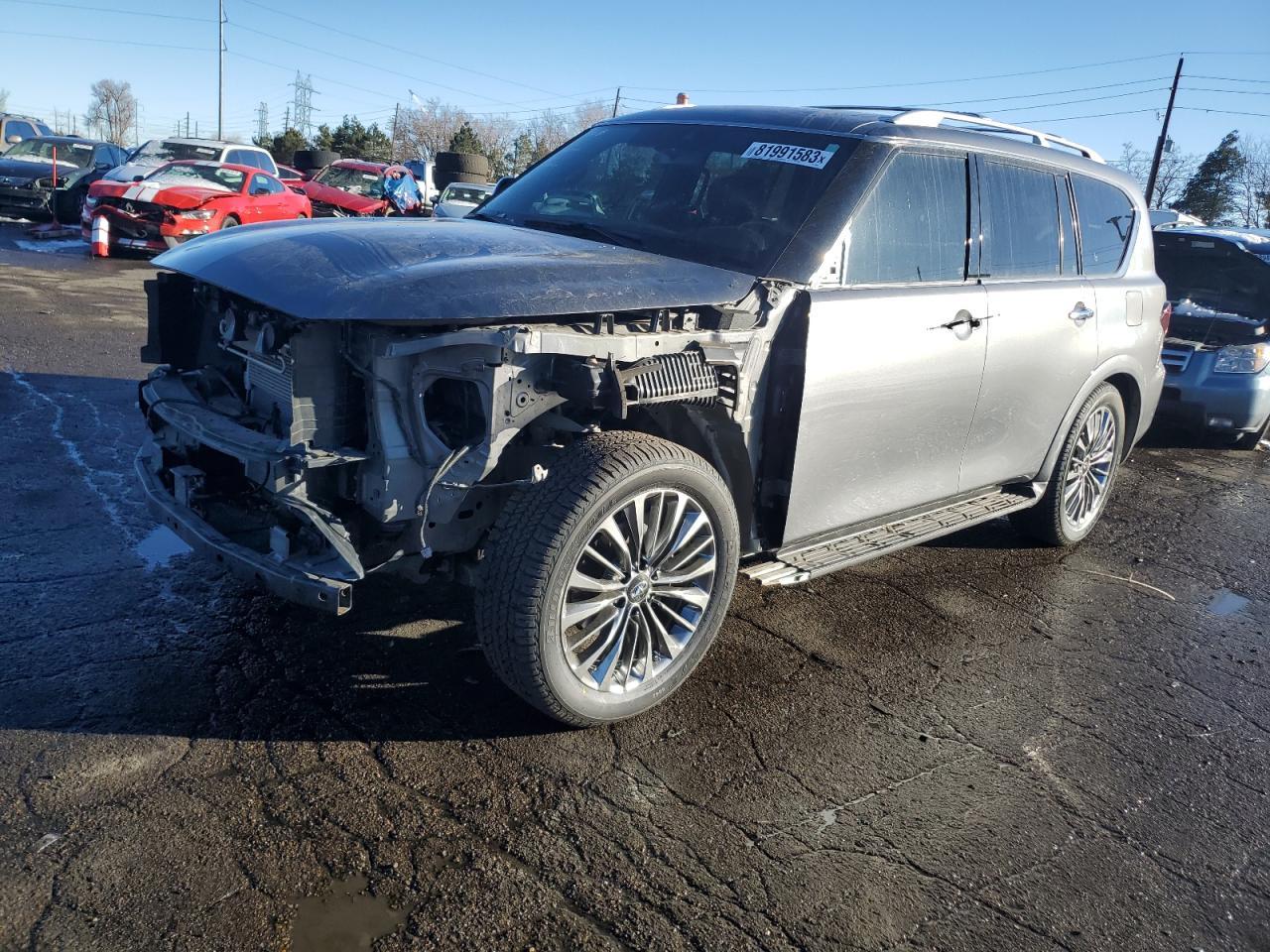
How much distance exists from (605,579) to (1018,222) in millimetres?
2826

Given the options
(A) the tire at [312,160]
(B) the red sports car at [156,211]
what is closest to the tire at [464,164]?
(A) the tire at [312,160]

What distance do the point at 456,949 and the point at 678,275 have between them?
85.6 inches

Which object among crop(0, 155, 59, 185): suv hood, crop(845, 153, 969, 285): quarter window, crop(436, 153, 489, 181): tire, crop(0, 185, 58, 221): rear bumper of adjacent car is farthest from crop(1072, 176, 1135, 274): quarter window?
crop(436, 153, 489, 181): tire

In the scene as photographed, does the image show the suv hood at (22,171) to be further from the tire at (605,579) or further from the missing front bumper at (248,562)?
the tire at (605,579)

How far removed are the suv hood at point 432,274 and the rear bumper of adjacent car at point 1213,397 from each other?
6525 millimetres

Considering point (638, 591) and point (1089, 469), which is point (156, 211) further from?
point (638, 591)

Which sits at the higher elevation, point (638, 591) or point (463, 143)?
point (463, 143)

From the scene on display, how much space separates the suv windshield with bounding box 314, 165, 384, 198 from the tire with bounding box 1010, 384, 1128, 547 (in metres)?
20.1

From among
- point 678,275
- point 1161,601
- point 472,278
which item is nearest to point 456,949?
point 472,278

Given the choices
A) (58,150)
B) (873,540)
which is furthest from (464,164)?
(873,540)

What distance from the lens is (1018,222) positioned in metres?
4.64

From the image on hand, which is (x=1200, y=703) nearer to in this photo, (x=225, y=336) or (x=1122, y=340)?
(x=1122, y=340)

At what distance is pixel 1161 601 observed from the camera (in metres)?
5.07

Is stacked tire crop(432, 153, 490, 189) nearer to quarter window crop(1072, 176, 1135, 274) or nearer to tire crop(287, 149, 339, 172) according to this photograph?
tire crop(287, 149, 339, 172)
